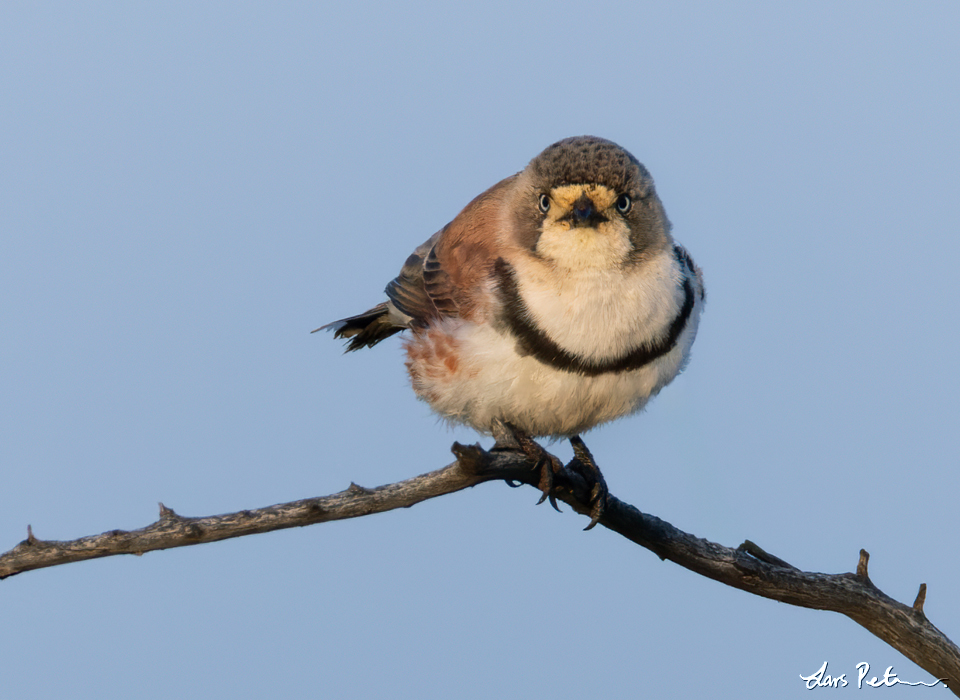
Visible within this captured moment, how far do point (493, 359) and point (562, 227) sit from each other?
727 millimetres

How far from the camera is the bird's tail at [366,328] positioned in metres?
6.20

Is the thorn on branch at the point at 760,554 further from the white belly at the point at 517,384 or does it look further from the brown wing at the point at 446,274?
the brown wing at the point at 446,274

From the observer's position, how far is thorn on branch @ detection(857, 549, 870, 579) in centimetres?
509

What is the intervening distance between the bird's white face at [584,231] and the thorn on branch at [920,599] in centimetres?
231

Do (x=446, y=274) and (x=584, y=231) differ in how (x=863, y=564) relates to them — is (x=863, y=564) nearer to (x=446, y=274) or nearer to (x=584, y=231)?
(x=584, y=231)

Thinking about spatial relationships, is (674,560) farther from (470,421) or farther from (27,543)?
(27,543)

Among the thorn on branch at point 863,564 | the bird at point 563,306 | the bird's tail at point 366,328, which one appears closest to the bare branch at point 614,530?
the thorn on branch at point 863,564

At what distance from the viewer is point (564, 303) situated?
15.3ft

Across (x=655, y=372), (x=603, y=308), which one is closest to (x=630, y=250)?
(x=603, y=308)

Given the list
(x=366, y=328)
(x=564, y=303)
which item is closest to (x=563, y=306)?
(x=564, y=303)

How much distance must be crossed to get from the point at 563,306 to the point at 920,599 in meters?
2.42

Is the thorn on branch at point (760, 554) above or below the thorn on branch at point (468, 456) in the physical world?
below

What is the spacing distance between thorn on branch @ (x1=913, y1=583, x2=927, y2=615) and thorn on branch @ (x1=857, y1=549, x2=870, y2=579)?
10.1 inches

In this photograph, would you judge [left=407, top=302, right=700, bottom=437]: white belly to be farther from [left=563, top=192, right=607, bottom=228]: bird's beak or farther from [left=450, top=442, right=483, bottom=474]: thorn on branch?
[left=450, top=442, right=483, bottom=474]: thorn on branch
